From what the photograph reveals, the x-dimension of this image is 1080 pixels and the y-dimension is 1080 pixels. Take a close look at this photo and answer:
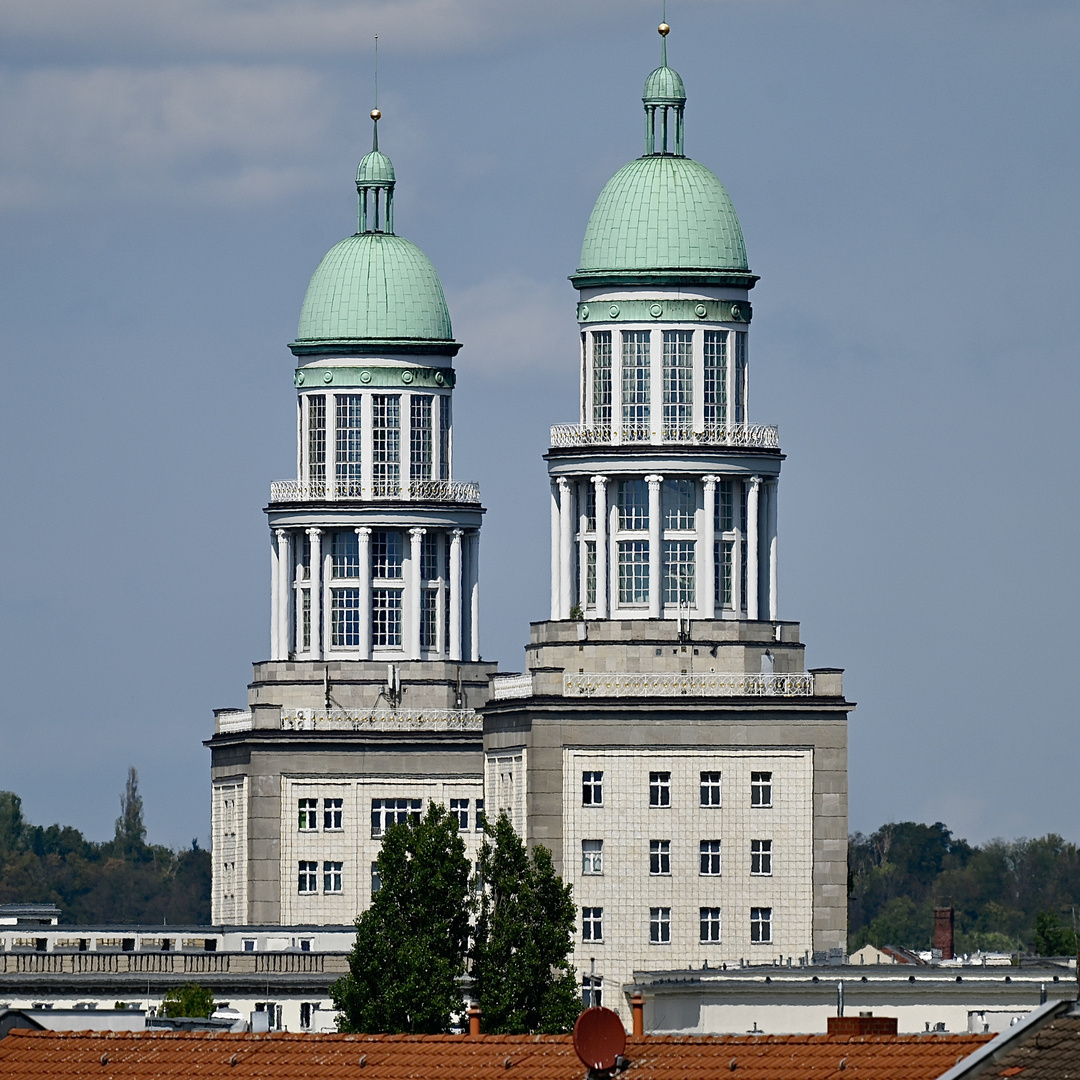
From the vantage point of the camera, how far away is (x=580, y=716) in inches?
6811

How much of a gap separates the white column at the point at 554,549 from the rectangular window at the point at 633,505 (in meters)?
2.52

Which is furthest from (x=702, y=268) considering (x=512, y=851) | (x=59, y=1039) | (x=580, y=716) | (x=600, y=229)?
(x=59, y=1039)

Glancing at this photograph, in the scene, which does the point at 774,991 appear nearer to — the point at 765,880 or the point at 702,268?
the point at 765,880

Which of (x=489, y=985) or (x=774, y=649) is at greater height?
(x=774, y=649)

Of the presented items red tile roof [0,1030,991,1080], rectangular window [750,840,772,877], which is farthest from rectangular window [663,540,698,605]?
red tile roof [0,1030,991,1080]

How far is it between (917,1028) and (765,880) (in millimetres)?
38591

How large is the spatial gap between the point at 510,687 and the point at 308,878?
79.6ft

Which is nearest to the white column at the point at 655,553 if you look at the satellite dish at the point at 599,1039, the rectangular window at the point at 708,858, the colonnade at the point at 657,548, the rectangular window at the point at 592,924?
the colonnade at the point at 657,548

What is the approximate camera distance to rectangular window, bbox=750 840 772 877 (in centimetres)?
17200

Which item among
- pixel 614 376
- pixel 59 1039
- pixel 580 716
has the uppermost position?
pixel 614 376

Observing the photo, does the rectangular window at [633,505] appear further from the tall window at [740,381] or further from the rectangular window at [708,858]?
the rectangular window at [708,858]

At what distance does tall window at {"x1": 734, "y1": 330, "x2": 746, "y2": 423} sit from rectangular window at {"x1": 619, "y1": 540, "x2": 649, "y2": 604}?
5702 mm

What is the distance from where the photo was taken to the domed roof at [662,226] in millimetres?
178000

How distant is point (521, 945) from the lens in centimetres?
13838
